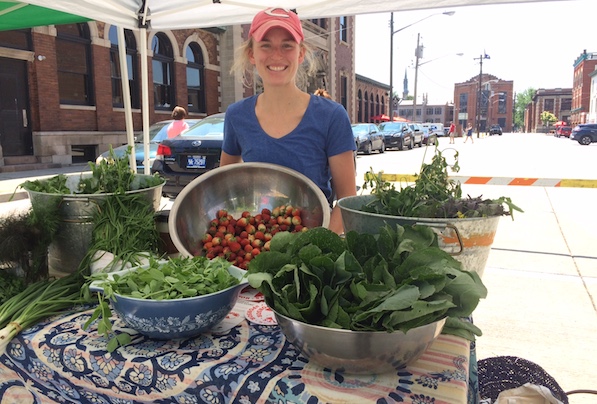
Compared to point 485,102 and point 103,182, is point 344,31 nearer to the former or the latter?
point 103,182

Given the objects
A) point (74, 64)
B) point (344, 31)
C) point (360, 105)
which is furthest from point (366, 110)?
point (74, 64)

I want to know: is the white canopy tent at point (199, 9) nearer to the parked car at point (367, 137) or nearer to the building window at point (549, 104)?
the parked car at point (367, 137)

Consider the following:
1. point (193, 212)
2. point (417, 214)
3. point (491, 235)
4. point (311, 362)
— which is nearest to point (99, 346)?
point (311, 362)

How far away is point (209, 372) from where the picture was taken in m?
1.23

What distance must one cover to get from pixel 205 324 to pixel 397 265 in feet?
1.95

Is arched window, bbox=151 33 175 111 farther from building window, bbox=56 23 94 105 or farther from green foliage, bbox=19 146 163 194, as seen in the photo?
green foliage, bbox=19 146 163 194

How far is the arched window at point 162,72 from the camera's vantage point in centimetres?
1894

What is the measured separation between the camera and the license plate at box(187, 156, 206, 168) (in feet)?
26.6

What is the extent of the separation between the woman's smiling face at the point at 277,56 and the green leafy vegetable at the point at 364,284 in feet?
3.68

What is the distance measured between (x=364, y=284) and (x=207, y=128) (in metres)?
7.90

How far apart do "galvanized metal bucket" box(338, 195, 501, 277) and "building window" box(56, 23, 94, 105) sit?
54.9ft

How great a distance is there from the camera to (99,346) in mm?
1373

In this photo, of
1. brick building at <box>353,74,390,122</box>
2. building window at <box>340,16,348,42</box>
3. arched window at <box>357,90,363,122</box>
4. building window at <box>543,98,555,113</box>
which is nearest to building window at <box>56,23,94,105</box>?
building window at <box>340,16,348,42</box>

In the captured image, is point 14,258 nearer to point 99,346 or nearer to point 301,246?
point 99,346
